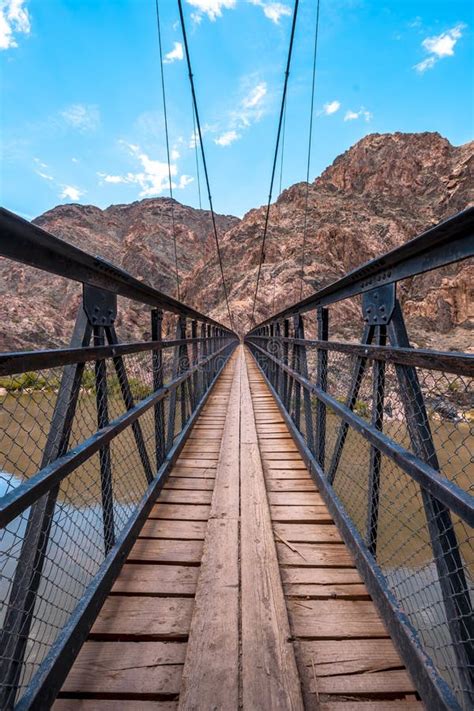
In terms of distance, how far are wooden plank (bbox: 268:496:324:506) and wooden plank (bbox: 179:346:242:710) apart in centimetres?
29

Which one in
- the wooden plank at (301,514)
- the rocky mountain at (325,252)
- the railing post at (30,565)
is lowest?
the wooden plank at (301,514)

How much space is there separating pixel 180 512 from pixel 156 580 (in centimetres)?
62

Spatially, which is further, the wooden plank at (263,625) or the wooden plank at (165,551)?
the wooden plank at (165,551)

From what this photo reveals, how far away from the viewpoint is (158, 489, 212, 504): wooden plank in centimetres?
240

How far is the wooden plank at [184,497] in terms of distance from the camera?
2.40 metres

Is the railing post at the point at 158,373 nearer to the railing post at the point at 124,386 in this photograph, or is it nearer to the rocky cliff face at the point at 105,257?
the railing post at the point at 124,386

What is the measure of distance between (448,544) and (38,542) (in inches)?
51.0

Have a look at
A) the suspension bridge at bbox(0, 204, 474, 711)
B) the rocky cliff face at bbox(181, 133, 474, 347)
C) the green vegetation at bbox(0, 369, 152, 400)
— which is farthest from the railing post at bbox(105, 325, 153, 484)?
the rocky cliff face at bbox(181, 133, 474, 347)

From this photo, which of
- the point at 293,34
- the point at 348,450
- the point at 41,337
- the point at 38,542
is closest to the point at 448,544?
the point at 38,542

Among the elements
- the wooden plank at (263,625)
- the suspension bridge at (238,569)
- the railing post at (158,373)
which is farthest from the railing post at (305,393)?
the railing post at (158,373)

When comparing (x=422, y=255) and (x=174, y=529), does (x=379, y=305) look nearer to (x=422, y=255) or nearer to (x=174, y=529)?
(x=422, y=255)

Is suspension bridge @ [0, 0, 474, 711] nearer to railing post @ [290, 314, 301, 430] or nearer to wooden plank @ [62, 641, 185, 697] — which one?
wooden plank @ [62, 641, 185, 697]

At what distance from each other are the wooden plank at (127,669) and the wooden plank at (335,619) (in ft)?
1.50

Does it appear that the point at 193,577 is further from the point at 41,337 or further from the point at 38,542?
the point at 41,337
